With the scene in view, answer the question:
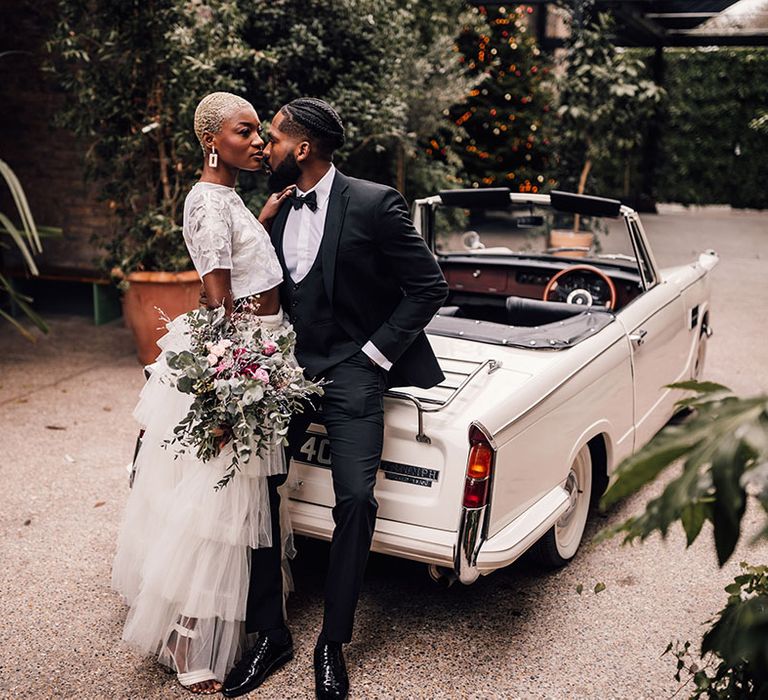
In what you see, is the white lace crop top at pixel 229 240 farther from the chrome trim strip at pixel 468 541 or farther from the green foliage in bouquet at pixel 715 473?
the green foliage in bouquet at pixel 715 473

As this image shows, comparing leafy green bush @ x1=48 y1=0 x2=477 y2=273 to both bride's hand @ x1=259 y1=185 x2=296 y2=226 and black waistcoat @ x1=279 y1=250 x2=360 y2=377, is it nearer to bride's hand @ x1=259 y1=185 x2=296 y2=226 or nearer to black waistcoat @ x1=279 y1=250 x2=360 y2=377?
bride's hand @ x1=259 y1=185 x2=296 y2=226

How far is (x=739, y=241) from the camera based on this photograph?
44.8 ft

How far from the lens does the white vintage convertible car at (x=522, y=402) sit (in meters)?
2.95

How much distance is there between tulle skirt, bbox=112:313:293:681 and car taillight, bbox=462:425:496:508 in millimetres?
644

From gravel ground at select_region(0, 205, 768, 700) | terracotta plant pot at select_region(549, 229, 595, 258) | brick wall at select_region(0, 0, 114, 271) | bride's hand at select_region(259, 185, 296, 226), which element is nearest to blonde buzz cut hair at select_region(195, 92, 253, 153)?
bride's hand at select_region(259, 185, 296, 226)

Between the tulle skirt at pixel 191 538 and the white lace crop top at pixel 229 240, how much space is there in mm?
148

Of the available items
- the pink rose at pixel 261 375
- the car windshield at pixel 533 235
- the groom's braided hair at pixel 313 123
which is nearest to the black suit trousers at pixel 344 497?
the pink rose at pixel 261 375

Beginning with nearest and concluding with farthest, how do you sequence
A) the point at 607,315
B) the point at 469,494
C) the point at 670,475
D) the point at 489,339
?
the point at 469,494 < the point at 489,339 < the point at 607,315 < the point at 670,475

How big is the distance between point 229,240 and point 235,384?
0.50 metres

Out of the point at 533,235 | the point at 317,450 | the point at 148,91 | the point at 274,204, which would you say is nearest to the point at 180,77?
the point at 148,91

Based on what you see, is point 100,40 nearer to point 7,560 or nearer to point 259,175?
point 259,175

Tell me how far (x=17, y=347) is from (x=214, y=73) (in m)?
2.92

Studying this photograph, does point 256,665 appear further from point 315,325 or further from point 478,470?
point 315,325

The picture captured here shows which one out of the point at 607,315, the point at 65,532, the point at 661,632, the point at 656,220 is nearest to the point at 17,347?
the point at 65,532
